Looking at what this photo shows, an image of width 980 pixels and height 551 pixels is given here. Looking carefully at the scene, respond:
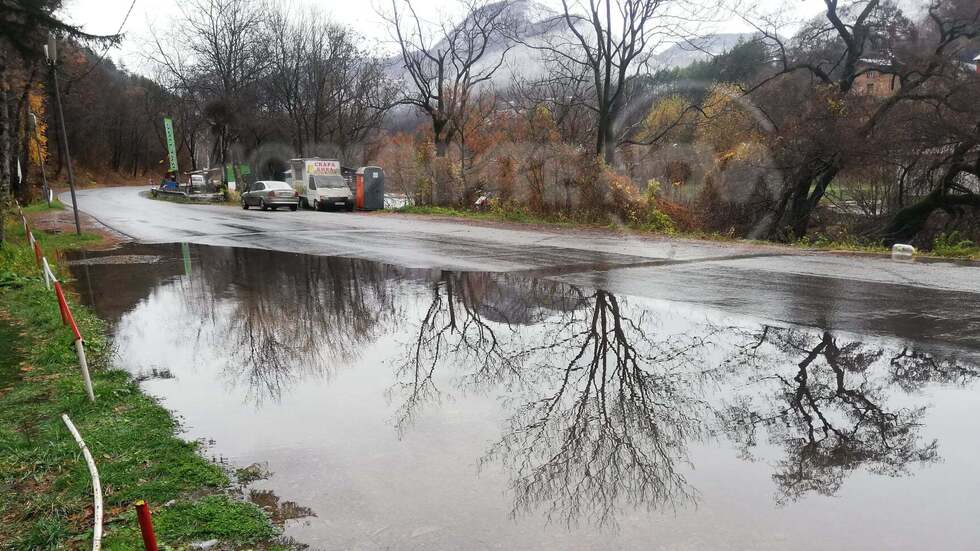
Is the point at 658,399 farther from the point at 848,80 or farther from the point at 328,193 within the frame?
the point at 328,193

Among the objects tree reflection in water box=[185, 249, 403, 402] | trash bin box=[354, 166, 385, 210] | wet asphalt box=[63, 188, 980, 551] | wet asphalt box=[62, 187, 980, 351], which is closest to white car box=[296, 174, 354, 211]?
trash bin box=[354, 166, 385, 210]

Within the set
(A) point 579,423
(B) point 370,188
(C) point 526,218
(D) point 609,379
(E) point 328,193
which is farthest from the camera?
(E) point 328,193

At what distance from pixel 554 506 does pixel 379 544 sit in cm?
104

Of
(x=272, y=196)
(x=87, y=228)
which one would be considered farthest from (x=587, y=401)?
(x=272, y=196)

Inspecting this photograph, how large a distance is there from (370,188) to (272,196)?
5915mm

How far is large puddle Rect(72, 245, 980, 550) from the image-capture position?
12.0 ft

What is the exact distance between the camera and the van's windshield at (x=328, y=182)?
35.1 m

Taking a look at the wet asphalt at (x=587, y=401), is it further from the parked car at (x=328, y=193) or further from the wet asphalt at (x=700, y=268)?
the parked car at (x=328, y=193)

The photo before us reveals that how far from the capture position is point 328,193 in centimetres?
3472

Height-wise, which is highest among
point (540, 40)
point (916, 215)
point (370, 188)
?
point (540, 40)

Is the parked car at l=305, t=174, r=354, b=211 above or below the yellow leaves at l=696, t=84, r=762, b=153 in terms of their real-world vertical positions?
below

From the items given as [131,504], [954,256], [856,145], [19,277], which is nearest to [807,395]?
[131,504]

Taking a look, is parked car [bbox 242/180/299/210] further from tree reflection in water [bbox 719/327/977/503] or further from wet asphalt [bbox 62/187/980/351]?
tree reflection in water [bbox 719/327/977/503]

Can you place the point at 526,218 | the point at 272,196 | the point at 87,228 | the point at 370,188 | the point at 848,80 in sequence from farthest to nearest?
the point at 272,196 < the point at 370,188 < the point at 526,218 < the point at 87,228 < the point at 848,80
